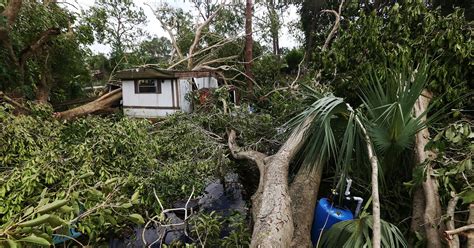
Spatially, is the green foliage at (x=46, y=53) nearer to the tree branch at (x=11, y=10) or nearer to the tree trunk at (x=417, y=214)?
the tree branch at (x=11, y=10)

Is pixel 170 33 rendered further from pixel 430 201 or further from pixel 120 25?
pixel 430 201

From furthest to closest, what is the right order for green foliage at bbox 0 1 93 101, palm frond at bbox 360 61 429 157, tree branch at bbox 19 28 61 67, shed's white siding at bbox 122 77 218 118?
shed's white siding at bbox 122 77 218 118
green foliage at bbox 0 1 93 101
tree branch at bbox 19 28 61 67
palm frond at bbox 360 61 429 157

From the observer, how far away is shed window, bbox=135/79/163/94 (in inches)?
366

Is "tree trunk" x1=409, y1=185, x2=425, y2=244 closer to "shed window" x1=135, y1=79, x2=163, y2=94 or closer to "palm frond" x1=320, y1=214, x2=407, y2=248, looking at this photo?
"palm frond" x1=320, y1=214, x2=407, y2=248

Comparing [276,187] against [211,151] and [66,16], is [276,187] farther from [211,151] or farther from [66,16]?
[66,16]

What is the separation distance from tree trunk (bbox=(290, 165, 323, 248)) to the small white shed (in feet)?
23.4

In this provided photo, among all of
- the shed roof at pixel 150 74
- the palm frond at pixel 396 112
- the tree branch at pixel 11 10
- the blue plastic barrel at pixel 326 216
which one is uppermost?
the tree branch at pixel 11 10

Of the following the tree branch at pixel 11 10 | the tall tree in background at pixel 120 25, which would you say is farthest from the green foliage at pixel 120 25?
the tree branch at pixel 11 10

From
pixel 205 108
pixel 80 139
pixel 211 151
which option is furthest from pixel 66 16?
pixel 211 151

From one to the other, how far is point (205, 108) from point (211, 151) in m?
2.70

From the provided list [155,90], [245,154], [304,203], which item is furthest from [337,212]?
[155,90]

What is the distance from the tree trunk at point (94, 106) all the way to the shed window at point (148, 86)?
37.6 inches

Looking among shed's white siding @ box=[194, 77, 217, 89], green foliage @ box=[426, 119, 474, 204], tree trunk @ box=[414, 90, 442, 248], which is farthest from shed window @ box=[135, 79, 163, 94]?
green foliage @ box=[426, 119, 474, 204]

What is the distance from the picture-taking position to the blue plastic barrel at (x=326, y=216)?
233cm
